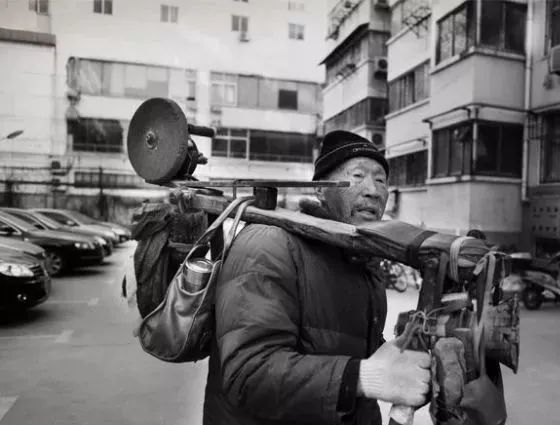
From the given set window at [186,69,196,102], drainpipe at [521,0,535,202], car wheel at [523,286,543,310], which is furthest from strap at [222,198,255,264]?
window at [186,69,196,102]

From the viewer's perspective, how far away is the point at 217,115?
1911 cm

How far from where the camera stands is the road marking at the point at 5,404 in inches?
148

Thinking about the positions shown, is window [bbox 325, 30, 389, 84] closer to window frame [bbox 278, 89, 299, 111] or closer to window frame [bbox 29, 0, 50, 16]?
window frame [bbox 278, 89, 299, 111]

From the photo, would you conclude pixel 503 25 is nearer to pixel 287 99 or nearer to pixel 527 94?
pixel 527 94

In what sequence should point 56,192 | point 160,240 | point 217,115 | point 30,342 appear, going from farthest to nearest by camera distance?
1. point 217,115
2. point 56,192
3. point 30,342
4. point 160,240

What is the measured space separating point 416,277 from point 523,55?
6369 mm

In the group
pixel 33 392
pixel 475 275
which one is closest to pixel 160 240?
pixel 475 275

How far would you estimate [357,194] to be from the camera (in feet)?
5.62

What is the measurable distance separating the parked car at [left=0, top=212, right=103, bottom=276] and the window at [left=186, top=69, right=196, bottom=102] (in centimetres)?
703

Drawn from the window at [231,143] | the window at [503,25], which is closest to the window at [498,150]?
the window at [503,25]

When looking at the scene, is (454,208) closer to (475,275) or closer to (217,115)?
(217,115)

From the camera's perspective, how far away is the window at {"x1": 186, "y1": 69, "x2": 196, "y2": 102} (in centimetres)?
1579

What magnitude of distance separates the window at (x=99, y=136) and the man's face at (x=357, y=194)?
14.6m

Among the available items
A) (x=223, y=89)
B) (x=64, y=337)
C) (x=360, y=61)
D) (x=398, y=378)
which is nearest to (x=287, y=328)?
(x=398, y=378)
